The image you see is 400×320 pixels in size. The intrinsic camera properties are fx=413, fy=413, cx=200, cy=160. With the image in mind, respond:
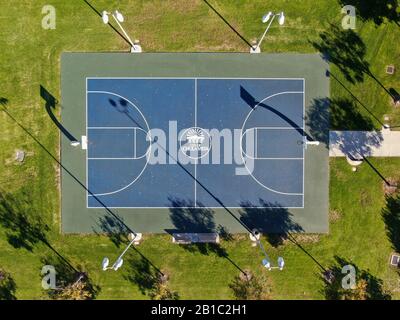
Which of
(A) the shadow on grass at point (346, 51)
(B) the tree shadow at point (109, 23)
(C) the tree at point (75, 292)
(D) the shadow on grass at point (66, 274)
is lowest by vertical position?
(C) the tree at point (75, 292)

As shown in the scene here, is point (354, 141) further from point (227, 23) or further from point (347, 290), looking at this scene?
point (227, 23)

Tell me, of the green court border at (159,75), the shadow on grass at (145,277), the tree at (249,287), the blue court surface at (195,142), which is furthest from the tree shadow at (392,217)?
the shadow on grass at (145,277)

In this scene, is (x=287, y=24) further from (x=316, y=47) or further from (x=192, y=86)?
(x=192, y=86)

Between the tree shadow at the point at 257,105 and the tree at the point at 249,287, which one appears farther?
the tree at the point at 249,287

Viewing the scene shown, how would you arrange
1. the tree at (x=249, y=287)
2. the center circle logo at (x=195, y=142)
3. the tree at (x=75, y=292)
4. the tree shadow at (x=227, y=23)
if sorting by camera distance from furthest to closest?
the tree at (x=249, y=287) < the tree shadow at (x=227, y=23) < the center circle logo at (x=195, y=142) < the tree at (x=75, y=292)

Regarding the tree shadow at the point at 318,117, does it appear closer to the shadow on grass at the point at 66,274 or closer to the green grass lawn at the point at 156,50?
the green grass lawn at the point at 156,50

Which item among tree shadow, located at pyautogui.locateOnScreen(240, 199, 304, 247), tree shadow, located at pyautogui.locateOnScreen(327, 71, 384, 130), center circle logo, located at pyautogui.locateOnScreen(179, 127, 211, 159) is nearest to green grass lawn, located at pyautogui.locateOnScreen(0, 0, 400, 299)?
tree shadow, located at pyautogui.locateOnScreen(327, 71, 384, 130)
